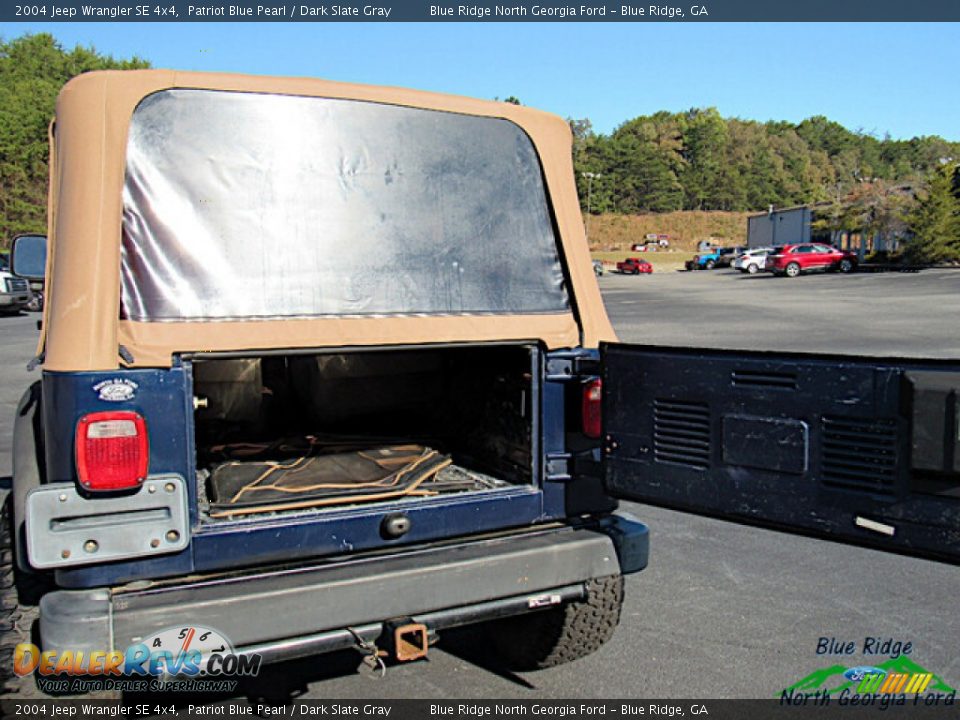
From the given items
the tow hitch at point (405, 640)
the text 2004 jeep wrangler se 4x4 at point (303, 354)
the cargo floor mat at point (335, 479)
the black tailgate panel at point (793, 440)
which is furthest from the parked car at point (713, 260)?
the tow hitch at point (405, 640)

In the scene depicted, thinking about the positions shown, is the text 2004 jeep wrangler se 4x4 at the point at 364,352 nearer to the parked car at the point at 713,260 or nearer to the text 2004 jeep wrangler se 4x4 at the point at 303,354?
the text 2004 jeep wrangler se 4x4 at the point at 303,354

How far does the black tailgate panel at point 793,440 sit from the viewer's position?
2746mm

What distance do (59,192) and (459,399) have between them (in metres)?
2.16

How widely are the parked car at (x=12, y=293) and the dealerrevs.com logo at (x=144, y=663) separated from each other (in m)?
23.7

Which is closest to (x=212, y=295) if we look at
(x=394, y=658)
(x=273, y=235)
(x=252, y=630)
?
(x=273, y=235)

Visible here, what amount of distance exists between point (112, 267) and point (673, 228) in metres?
120

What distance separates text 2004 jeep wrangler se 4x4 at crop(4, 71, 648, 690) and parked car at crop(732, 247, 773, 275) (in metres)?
52.5

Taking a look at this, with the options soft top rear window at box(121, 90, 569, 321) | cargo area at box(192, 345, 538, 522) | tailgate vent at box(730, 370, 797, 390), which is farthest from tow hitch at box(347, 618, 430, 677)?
Result: tailgate vent at box(730, 370, 797, 390)

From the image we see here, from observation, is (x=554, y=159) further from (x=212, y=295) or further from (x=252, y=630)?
(x=252, y=630)

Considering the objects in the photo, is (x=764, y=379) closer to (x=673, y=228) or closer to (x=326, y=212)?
(x=326, y=212)

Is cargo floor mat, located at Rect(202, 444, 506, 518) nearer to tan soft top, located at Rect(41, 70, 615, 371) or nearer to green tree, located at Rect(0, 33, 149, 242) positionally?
tan soft top, located at Rect(41, 70, 615, 371)

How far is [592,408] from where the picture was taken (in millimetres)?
3662

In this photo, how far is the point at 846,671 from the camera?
12.9ft

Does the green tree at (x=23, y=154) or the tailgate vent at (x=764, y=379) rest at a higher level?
the green tree at (x=23, y=154)
